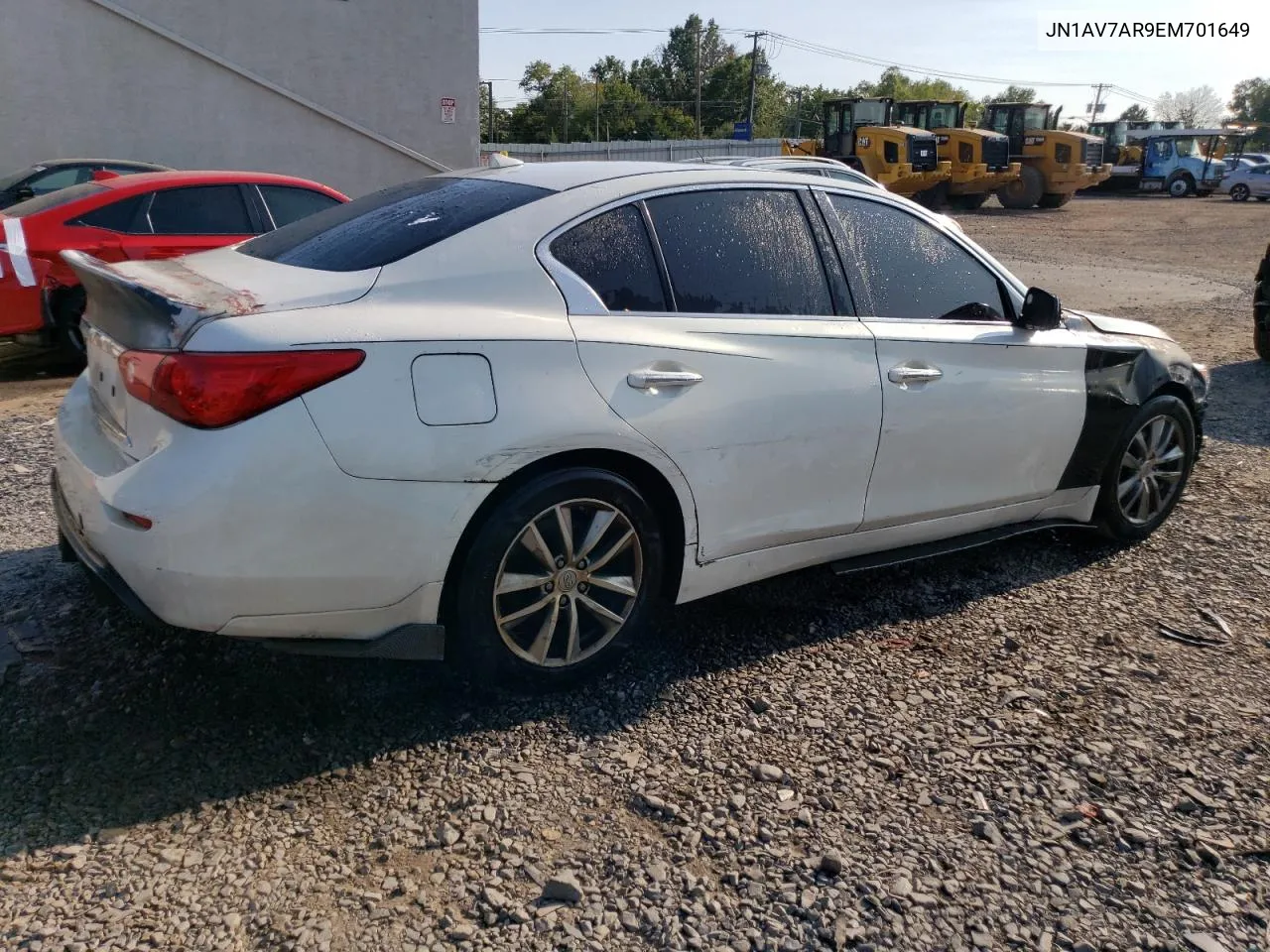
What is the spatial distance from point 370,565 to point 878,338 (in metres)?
1.95

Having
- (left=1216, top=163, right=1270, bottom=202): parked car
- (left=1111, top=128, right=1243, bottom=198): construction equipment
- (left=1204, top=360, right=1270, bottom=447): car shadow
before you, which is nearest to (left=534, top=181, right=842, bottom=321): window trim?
(left=1204, top=360, right=1270, bottom=447): car shadow

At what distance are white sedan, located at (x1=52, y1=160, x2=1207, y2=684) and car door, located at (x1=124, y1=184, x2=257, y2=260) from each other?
4.91 m

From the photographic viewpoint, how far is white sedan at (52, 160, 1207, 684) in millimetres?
2738

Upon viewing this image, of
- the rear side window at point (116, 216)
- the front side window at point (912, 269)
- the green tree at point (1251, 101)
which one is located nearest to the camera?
the front side window at point (912, 269)

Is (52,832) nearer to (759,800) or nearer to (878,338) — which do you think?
(759,800)

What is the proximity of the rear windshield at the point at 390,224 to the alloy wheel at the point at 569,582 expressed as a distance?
36.3 inches

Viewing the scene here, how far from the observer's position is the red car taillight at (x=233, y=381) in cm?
267

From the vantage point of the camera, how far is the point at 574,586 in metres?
3.25

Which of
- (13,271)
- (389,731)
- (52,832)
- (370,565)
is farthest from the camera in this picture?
(13,271)

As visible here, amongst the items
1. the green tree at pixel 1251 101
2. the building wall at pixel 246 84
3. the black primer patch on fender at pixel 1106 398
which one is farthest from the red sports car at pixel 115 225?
the green tree at pixel 1251 101

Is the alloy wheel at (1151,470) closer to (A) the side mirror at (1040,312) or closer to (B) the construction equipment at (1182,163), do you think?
(A) the side mirror at (1040,312)

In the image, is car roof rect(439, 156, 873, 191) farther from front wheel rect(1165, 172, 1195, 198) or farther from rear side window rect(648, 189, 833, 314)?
front wheel rect(1165, 172, 1195, 198)

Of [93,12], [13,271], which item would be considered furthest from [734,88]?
[13,271]

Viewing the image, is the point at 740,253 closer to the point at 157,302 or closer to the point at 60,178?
the point at 157,302
